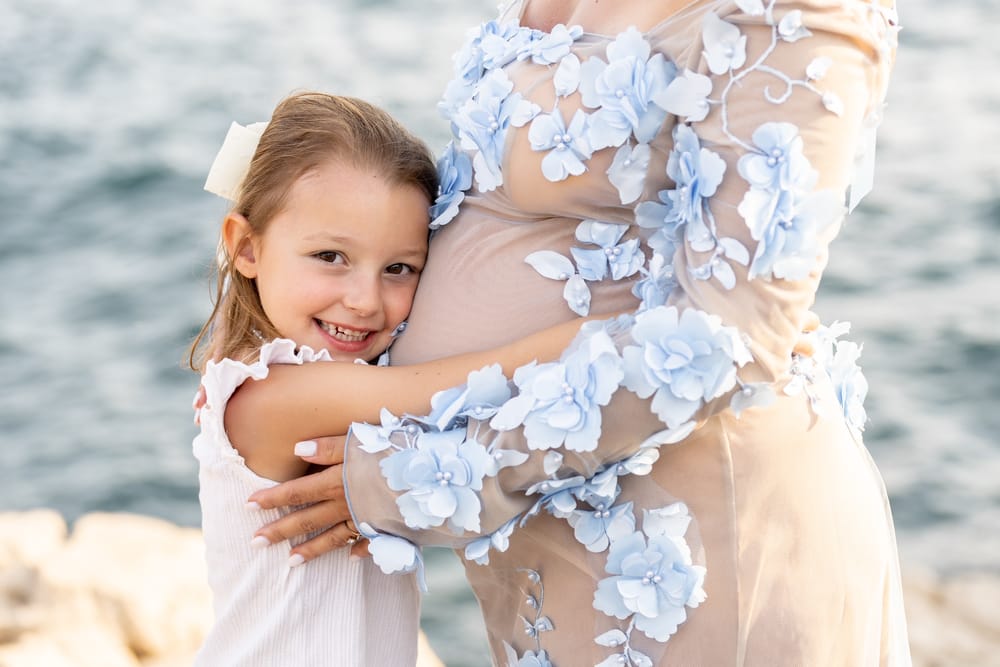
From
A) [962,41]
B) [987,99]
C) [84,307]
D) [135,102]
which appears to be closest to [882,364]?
[987,99]

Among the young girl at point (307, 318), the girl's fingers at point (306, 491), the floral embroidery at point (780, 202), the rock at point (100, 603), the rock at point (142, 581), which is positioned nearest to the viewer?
the floral embroidery at point (780, 202)

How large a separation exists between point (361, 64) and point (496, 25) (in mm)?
5603

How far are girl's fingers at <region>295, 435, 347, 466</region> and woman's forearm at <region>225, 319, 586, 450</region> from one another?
0.03 m

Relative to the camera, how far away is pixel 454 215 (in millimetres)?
2053

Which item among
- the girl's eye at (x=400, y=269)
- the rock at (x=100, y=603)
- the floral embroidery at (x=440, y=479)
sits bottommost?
the rock at (x=100, y=603)

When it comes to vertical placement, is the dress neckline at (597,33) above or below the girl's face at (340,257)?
above

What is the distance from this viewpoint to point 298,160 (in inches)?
79.4

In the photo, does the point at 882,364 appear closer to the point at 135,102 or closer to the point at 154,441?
the point at 154,441

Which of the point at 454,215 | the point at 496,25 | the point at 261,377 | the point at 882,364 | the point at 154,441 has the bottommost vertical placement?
the point at 154,441

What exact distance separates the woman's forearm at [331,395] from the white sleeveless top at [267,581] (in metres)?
0.03

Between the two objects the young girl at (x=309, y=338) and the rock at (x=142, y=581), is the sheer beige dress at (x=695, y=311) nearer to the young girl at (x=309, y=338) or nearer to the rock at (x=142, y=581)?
the young girl at (x=309, y=338)

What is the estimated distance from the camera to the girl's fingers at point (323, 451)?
1867 millimetres

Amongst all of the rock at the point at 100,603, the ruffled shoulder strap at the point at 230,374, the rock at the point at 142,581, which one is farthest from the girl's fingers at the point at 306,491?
the rock at the point at 142,581

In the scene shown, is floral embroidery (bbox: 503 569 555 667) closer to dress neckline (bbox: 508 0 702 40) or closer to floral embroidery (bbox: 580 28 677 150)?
floral embroidery (bbox: 580 28 677 150)
